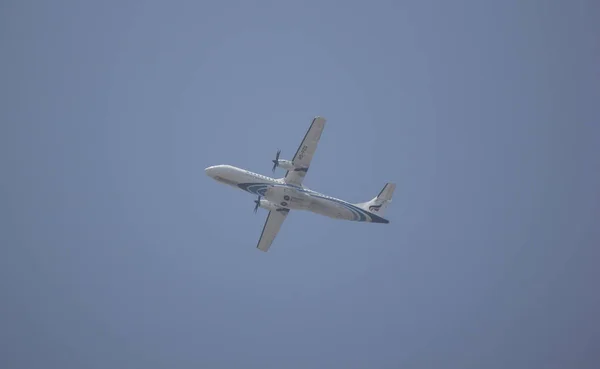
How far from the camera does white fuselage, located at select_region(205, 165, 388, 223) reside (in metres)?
45.7

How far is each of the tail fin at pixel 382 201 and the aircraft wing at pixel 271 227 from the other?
7.49 meters

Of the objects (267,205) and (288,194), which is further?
(267,205)

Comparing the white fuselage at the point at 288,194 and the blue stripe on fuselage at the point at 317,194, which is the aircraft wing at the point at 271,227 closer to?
the white fuselage at the point at 288,194

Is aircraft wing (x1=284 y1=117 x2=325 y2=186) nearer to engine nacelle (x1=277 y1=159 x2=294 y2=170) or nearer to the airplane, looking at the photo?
the airplane

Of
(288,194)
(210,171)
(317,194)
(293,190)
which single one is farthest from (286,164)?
(210,171)

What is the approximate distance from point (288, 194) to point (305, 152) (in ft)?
13.7

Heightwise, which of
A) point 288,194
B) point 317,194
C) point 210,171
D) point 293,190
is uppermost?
point 317,194

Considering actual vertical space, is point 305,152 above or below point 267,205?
above

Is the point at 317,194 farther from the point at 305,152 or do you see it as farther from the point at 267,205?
the point at 267,205

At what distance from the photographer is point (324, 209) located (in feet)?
151

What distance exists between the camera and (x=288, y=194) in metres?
45.8

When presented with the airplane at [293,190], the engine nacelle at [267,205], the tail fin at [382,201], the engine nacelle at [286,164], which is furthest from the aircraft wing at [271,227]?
the tail fin at [382,201]

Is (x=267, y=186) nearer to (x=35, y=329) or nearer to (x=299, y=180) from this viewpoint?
(x=299, y=180)

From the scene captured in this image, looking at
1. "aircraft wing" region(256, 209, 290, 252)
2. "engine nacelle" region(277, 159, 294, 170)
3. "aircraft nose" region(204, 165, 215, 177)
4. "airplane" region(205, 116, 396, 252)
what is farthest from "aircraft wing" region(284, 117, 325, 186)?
"aircraft nose" region(204, 165, 215, 177)
